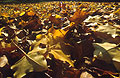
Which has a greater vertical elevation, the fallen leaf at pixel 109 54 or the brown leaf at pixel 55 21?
the brown leaf at pixel 55 21

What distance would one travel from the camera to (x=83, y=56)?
64 cm

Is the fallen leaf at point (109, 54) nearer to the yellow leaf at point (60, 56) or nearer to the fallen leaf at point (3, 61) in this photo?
the yellow leaf at point (60, 56)

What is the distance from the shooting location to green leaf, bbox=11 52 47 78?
0.53 meters

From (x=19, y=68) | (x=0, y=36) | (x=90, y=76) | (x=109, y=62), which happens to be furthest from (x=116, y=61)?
(x=0, y=36)

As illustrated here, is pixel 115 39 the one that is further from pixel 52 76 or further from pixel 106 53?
pixel 52 76

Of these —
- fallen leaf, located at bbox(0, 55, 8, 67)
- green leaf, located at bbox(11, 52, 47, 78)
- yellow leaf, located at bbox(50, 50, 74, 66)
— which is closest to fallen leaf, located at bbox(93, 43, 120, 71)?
yellow leaf, located at bbox(50, 50, 74, 66)

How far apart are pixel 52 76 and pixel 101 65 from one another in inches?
9.8

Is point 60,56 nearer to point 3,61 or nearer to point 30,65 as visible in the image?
point 30,65

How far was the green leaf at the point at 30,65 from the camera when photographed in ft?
1.75

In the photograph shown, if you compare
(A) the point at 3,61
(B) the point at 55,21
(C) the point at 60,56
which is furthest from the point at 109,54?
(B) the point at 55,21

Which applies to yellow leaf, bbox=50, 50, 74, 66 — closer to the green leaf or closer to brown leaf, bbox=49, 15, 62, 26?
the green leaf

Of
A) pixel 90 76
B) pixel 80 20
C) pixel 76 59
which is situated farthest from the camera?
pixel 80 20

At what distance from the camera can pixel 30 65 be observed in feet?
1.81

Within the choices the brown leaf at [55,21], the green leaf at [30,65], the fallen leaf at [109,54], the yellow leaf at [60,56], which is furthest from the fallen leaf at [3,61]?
the brown leaf at [55,21]
